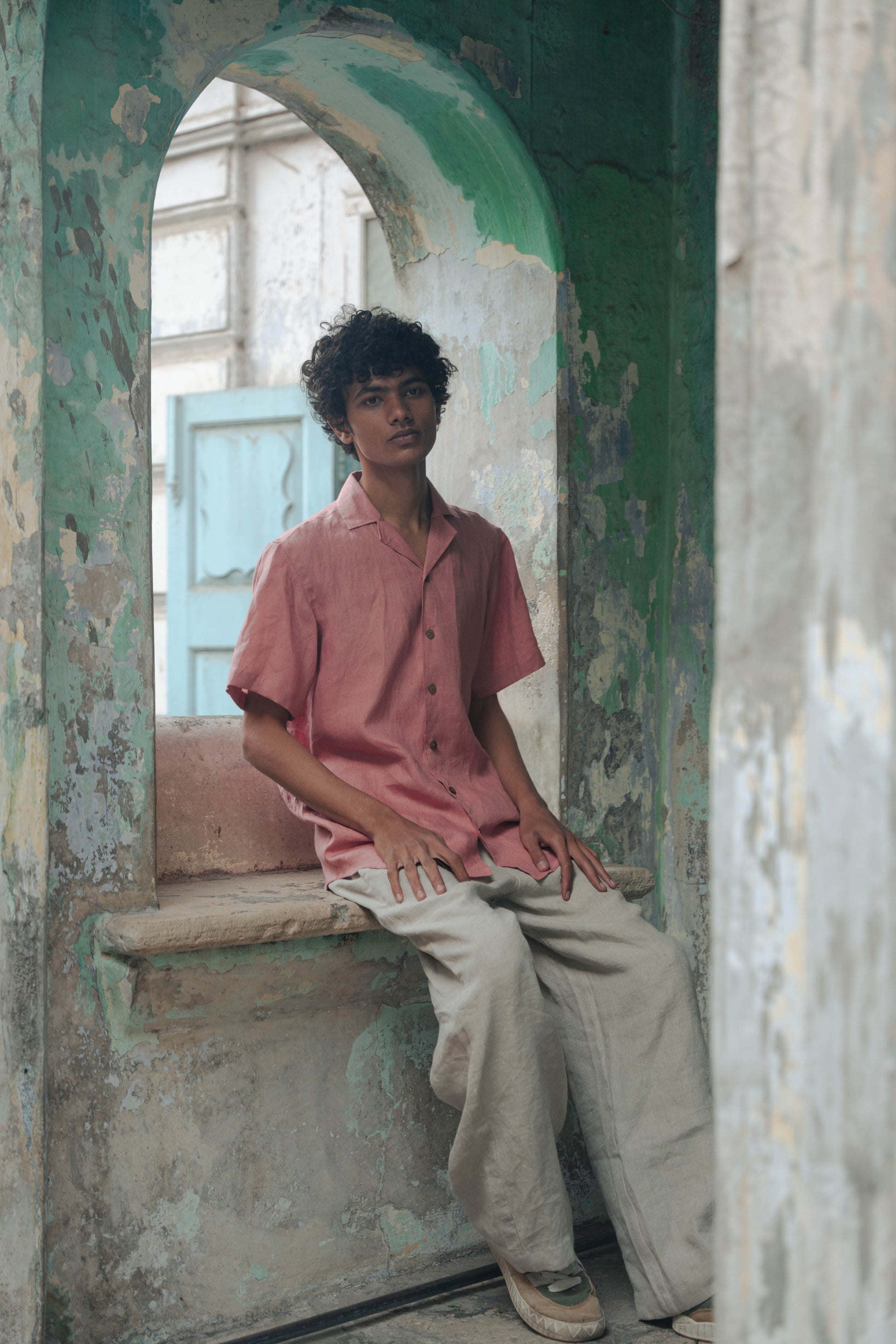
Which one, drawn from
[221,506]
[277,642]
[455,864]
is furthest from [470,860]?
[221,506]

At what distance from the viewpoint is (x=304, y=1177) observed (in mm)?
2244

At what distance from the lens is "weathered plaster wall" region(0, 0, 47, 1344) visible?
1.88m

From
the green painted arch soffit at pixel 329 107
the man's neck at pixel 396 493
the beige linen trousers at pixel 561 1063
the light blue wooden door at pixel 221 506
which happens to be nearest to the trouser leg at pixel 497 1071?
the beige linen trousers at pixel 561 1063

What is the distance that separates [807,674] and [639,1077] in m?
1.51

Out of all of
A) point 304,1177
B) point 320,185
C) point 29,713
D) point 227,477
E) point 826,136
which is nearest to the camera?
point 826,136

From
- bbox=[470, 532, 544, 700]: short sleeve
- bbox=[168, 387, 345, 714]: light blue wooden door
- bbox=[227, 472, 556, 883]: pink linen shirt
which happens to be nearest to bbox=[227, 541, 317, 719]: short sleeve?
bbox=[227, 472, 556, 883]: pink linen shirt

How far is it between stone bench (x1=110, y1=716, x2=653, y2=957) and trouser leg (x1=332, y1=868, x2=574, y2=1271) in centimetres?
18

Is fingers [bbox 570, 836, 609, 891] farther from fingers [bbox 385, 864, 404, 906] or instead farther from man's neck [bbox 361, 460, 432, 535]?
man's neck [bbox 361, 460, 432, 535]

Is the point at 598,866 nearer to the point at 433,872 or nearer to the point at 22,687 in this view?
the point at 433,872

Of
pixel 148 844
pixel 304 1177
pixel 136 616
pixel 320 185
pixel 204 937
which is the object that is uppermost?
pixel 320 185

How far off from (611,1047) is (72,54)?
1852mm

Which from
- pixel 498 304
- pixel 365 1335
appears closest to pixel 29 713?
pixel 365 1335

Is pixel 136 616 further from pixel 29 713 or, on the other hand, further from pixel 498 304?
pixel 498 304

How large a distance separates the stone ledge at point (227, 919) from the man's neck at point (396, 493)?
701mm
